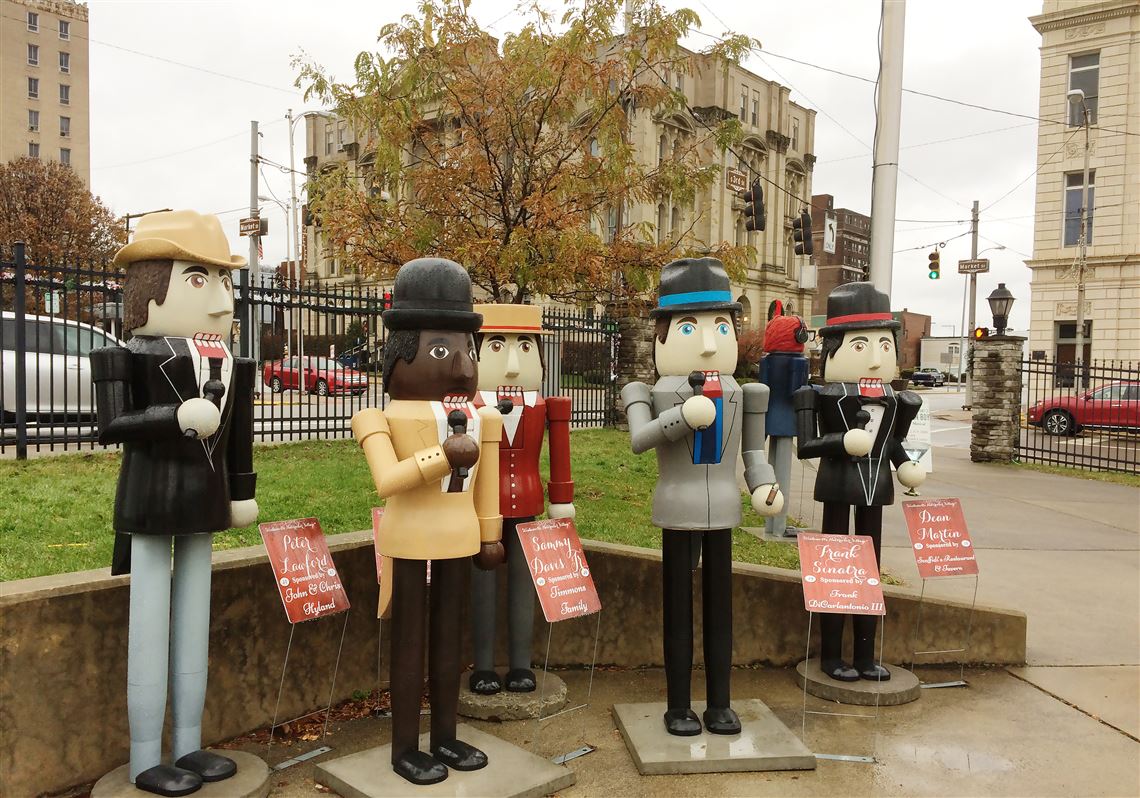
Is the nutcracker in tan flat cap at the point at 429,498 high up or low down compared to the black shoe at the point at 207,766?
up

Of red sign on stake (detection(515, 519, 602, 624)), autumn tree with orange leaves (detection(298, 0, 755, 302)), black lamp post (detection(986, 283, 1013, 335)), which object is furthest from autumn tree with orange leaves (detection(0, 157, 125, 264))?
red sign on stake (detection(515, 519, 602, 624))

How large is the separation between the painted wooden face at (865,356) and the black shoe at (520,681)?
2289 mm

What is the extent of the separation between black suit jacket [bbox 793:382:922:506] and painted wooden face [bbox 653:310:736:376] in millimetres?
840

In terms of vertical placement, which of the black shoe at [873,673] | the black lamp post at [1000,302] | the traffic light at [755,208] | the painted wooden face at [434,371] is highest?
the traffic light at [755,208]

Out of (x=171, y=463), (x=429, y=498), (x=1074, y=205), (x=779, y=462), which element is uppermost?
(x=1074, y=205)

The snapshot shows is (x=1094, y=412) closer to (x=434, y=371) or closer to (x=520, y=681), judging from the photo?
(x=520, y=681)

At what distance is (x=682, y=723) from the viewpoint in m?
3.72

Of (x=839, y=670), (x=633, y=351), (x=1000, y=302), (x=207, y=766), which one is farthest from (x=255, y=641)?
(x=1000, y=302)

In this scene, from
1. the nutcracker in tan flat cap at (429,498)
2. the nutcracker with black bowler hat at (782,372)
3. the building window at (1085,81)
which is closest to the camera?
the nutcracker in tan flat cap at (429,498)

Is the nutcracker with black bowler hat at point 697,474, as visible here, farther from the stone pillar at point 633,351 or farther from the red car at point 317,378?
the stone pillar at point 633,351

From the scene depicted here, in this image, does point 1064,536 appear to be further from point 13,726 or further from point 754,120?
point 754,120

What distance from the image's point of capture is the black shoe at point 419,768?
124 inches

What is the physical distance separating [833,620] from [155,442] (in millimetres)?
3545

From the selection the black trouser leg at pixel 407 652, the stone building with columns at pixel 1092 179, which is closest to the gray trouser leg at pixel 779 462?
the black trouser leg at pixel 407 652
